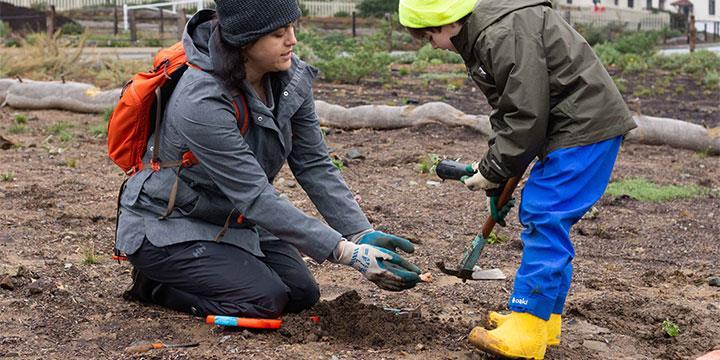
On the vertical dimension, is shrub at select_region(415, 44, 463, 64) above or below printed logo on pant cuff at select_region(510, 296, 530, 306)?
below

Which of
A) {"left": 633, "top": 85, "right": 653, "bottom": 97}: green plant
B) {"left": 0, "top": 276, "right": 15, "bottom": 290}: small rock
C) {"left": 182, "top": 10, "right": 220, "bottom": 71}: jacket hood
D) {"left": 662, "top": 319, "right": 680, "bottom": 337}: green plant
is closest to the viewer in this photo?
{"left": 182, "top": 10, "right": 220, "bottom": 71}: jacket hood

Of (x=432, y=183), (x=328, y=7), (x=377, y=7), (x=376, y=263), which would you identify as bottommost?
(x=328, y=7)

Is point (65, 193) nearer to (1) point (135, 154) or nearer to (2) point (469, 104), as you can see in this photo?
(1) point (135, 154)

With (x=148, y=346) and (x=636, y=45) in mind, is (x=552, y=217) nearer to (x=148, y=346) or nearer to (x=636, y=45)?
(x=148, y=346)

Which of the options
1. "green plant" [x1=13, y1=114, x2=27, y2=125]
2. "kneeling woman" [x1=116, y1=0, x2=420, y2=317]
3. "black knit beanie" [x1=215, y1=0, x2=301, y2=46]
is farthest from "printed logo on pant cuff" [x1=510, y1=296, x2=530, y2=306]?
"green plant" [x1=13, y1=114, x2=27, y2=125]

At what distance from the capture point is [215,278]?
14.4 ft

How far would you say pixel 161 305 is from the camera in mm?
4684

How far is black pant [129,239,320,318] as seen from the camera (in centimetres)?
438

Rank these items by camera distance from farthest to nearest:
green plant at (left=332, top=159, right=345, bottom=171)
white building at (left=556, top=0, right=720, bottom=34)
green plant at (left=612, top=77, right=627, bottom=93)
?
white building at (left=556, top=0, right=720, bottom=34) < green plant at (left=612, top=77, right=627, bottom=93) < green plant at (left=332, top=159, right=345, bottom=171)

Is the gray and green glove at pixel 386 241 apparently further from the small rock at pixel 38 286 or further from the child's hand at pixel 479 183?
the small rock at pixel 38 286

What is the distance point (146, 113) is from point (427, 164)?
14.3 ft

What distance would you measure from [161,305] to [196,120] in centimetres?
103

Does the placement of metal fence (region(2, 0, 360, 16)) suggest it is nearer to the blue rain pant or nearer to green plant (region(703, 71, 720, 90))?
green plant (region(703, 71, 720, 90))

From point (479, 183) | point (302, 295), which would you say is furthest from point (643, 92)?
point (479, 183)
